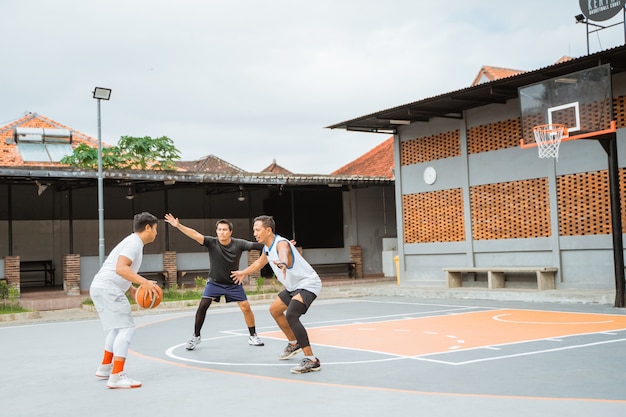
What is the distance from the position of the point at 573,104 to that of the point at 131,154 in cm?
2008

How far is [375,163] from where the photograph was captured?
40.3 meters

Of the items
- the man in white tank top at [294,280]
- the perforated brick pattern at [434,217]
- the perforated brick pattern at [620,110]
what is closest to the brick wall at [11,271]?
the perforated brick pattern at [434,217]

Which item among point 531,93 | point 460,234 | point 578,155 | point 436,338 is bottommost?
point 436,338

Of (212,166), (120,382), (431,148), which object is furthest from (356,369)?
(212,166)

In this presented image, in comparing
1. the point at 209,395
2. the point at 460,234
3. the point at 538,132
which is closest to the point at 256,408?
the point at 209,395

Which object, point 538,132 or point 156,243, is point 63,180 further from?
point 538,132

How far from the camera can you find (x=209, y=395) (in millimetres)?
7535

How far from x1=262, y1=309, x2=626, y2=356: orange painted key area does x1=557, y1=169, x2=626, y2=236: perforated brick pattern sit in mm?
4444

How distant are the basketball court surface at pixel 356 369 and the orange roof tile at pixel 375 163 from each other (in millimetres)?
22834

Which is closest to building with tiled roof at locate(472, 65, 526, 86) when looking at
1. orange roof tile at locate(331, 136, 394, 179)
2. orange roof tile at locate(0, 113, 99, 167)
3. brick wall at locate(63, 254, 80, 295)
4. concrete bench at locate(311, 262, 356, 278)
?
orange roof tile at locate(331, 136, 394, 179)

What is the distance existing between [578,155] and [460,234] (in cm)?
508

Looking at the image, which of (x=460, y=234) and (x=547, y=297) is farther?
(x=460, y=234)

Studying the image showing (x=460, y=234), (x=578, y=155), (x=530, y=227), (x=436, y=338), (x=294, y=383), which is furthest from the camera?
(x=460, y=234)

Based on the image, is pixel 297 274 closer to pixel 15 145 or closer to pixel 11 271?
pixel 11 271
